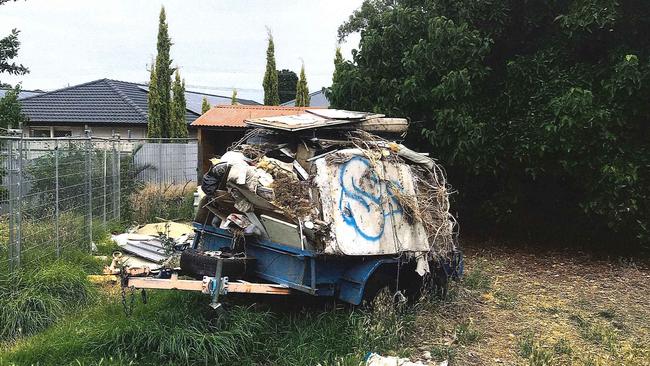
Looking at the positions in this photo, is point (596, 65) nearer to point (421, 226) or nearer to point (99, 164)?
point (421, 226)

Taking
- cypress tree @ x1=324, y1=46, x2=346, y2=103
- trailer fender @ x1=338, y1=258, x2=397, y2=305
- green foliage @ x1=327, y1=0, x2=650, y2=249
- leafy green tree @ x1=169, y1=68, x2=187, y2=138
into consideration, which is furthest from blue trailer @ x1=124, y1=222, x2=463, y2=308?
leafy green tree @ x1=169, y1=68, x2=187, y2=138

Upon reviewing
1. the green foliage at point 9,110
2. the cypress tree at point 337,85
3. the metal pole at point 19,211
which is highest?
the cypress tree at point 337,85

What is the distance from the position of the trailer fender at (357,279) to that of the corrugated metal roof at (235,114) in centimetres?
692

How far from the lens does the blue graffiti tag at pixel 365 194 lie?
4.96 metres

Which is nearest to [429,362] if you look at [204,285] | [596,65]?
[204,285]

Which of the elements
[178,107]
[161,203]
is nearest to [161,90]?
[178,107]

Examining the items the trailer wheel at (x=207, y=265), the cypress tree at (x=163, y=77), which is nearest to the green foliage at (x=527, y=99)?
the trailer wheel at (x=207, y=265)

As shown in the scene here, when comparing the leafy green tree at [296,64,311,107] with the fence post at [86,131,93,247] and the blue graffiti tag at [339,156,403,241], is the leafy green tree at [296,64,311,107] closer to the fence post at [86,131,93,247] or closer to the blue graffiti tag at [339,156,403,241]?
the fence post at [86,131,93,247]

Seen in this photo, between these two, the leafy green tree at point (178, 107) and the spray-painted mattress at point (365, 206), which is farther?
the leafy green tree at point (178, 107)

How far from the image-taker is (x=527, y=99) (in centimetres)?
811

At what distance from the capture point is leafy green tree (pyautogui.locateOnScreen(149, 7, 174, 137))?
59.5 feet

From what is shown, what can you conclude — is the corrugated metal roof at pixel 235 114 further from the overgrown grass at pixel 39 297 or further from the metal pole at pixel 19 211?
the overgrown grass at pixel 39 297

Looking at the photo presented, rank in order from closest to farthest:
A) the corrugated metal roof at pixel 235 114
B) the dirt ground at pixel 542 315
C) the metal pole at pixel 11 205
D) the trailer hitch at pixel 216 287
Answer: the trailer hitch at pixel 216 287 < the dirt ground at pixel 542 315 < the metal pole at pixel 11 205 < the corrugated metal roof at pixel 235 114

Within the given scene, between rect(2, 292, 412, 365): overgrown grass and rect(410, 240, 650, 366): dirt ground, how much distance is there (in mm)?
520
